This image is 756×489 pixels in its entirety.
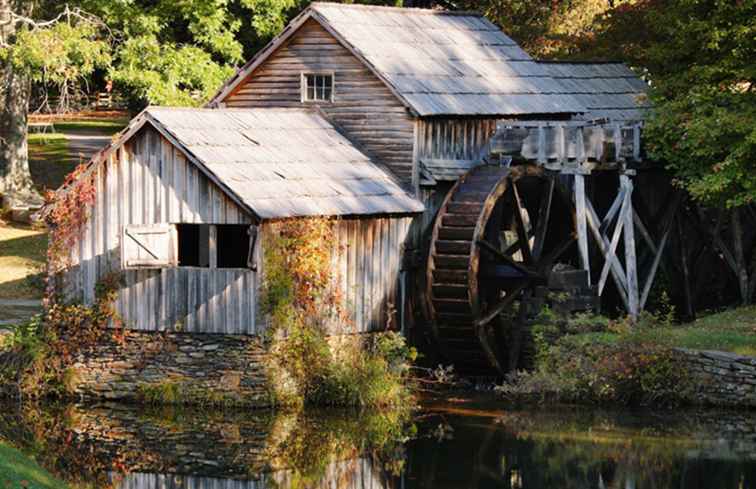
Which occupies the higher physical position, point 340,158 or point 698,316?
point 340,158

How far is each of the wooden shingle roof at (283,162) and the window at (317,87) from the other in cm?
57

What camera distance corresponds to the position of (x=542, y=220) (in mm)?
28312

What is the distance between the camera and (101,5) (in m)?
34.3

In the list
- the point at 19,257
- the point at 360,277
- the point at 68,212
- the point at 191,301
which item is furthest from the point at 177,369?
the point at 19,257

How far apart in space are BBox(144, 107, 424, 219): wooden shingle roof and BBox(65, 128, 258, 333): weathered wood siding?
348 mm

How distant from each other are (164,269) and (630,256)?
350 inches

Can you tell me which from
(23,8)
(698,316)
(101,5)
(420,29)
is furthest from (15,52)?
(698,316)

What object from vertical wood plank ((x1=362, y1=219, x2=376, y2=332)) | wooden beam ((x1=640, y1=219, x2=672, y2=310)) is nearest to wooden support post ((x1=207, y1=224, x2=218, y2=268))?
vertical wood plank ((x1=362, y1=219, x2=376, y2=332))

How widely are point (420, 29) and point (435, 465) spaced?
38.6 feet

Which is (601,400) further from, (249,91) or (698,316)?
(249,91)

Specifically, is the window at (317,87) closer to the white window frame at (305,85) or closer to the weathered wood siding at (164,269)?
the white window frame at (305,85)

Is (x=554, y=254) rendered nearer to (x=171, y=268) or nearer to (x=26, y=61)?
(x=171, y=268)

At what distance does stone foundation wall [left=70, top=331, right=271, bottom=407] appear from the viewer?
2361 cm

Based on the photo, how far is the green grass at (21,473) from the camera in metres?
16.8
